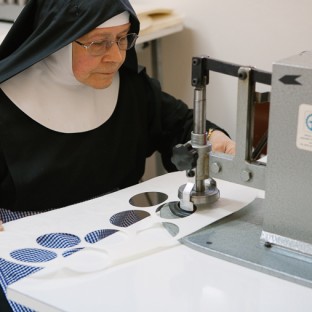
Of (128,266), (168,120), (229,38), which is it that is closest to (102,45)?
(168,120)

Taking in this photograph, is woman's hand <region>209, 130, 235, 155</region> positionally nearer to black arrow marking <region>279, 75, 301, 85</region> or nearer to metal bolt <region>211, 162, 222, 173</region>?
metal bolt <region>211, 162, 222, 173</region>

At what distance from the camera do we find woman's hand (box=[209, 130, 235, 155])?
1.75 m

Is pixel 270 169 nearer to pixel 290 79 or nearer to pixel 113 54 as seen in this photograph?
pixel 290 79

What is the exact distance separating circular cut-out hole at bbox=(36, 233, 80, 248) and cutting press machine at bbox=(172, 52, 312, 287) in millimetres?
249

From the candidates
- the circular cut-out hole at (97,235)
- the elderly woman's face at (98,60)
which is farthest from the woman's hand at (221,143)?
the circular cut-out hole at (97,235)

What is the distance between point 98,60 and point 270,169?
732 mm

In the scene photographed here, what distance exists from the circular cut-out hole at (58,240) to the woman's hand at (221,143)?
0.52m

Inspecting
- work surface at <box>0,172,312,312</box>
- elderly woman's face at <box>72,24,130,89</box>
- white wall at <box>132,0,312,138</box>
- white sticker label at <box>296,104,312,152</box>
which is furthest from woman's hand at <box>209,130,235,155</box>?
white wall at <box>132,0,312,138</box>

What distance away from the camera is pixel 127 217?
146 cm

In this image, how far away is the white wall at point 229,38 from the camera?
8.14 ft

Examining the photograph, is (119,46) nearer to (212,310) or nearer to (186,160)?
(186,160)

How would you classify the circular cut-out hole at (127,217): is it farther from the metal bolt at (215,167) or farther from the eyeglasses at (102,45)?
the eyeglasses at (102,45)

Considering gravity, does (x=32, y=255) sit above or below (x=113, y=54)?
below

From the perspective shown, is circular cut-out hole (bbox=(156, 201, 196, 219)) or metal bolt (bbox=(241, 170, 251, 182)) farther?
circular cut-out hole (bbox=(156, 201, 196, 219))
